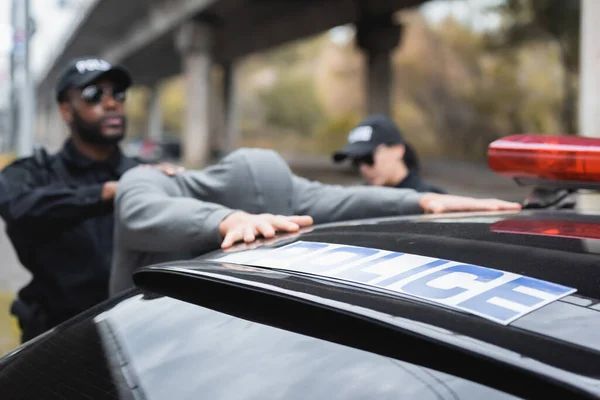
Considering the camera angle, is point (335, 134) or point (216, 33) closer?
point (216, 33)

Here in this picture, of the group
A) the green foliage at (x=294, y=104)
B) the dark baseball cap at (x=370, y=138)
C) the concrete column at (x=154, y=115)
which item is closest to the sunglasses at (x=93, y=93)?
the dark baseball cap at (x=370, y=138)

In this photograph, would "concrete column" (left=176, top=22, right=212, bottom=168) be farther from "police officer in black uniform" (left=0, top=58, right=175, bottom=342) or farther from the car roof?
the car roof

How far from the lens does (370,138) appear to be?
351cm

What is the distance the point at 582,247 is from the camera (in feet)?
4.35

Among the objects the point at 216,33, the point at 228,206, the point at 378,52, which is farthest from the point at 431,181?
the point at 228,206

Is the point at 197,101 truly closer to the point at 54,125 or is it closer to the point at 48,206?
the point at 48,206

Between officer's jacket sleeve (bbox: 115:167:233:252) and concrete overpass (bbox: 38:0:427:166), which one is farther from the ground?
concrete overpass (bbox: 38:0:427:166)

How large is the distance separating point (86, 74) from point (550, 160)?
2083 millimetres

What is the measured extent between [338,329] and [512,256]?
354mm

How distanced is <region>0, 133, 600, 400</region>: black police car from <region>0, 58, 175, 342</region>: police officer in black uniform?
87 cm

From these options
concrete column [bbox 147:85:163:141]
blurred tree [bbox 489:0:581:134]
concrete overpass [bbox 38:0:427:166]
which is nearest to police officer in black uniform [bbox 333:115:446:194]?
concrete overpass [bbox 38:0:427:166]

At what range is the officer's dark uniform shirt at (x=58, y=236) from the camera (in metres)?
2.58

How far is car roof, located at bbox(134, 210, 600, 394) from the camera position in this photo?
958mm

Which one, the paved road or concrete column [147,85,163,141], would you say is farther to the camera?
concrete column [147,85,163,141]
